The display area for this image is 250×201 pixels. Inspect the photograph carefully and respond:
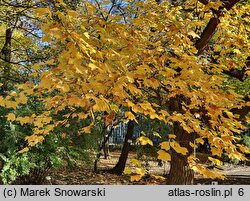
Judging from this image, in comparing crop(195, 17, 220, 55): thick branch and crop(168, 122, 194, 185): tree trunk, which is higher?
crop(195, 17, 220, 55): thick branch

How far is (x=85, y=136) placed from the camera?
8.50 metres

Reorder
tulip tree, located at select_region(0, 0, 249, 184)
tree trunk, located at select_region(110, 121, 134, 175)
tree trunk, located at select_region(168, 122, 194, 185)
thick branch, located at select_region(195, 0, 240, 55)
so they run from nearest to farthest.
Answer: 1. tulip tree, located at select_region(0, 0, 249, 184)
2. thick branch, located at select_region(195, 0, 240, 55)
3. tree trunk, located at select_region(168, 122, 194, 185)
4. tree trunk, located at select_region(110, 121, 134, 175)

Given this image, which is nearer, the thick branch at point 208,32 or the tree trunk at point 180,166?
the thick branch at point 208,32

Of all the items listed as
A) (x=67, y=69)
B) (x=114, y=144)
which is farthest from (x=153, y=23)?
(x=114, y=144)

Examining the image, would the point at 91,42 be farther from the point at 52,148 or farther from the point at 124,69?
the point at 52,148

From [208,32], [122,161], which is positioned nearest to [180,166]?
[208,32]

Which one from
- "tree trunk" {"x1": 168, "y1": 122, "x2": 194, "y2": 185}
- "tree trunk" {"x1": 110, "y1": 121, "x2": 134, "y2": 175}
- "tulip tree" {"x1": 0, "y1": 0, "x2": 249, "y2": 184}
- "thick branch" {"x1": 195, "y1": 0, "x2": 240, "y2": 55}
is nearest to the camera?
"tulip tree" {"x1": 0, "y1": 0, "x2": 249, "y2": 184}

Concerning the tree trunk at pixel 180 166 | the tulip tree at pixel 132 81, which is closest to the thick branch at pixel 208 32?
the tulip tree at pixel 132 81

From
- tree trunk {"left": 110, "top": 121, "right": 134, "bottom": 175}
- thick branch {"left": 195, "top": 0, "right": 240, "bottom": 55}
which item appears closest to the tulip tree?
thick branch {"left": 195, "top": 0, "right": 240, "bottom": 55}

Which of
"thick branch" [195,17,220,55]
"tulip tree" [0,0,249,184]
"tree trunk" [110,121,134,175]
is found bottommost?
"tree trunk" [110,121,134,175]

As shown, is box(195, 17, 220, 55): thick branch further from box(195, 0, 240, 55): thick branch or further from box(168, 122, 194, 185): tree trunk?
box(168, 122, 194, 185): tree trunk

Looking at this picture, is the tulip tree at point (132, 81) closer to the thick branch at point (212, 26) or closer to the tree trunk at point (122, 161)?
the thick branch at point (212, 26)

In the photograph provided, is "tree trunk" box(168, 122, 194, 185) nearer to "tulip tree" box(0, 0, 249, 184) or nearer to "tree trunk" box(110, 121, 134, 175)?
"tulip tree" box(0, 0, 249, 184)

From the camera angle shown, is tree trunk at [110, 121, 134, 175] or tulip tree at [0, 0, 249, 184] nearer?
tulip tree at [0, 0, 249, 184]
